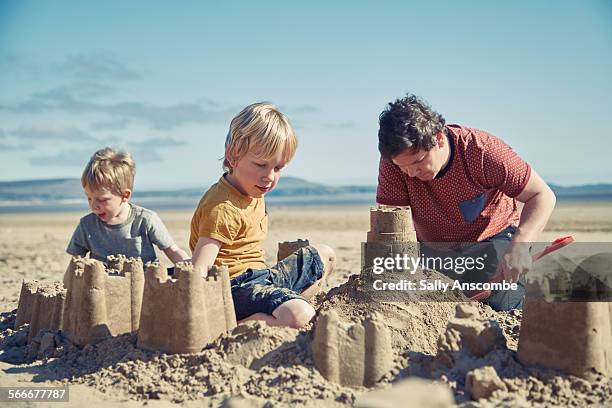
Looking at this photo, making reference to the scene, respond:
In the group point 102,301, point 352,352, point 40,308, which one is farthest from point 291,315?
point 40,308

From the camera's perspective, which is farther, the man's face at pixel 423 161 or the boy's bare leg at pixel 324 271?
the boy's bare leg at pixel 324 271

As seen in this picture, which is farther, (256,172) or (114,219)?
(114,219)

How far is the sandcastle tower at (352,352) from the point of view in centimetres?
306

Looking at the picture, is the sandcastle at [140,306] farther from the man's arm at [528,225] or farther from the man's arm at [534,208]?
the man's arm at [534,208]

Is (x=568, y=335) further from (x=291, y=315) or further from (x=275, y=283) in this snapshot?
(x=275, y=283)

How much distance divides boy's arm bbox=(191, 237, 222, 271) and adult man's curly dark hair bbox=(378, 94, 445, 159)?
123 centimetres

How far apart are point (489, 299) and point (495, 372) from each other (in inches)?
60.6

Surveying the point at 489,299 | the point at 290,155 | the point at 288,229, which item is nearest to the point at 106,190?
the point at 290,155

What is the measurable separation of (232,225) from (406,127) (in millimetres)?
1250

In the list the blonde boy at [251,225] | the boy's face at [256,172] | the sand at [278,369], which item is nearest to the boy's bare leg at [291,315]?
the blonde boy at [251,225]

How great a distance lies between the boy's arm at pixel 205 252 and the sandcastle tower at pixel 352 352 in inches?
41.4

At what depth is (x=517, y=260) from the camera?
12.8 ft

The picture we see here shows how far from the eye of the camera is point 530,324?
3.08 metres

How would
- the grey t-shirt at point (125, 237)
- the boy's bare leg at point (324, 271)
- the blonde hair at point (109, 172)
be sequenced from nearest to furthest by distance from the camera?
1. the boy's bare leg at point (324, 271)
2. the blonde hair at point (109, 172)
3. the grey t-shirt at point (125, 237)
